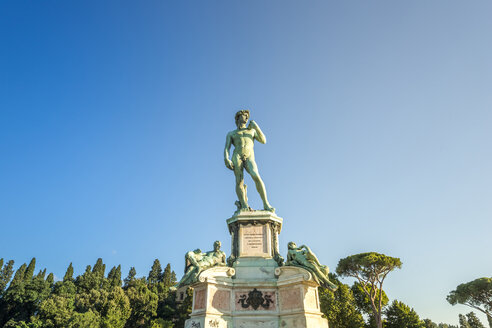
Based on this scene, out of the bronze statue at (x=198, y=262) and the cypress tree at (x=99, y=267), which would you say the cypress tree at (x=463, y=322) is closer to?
the bronze statue at (x=198, y=262)

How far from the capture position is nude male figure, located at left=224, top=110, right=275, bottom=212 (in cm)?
973

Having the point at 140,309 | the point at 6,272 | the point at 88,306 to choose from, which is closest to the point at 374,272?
the point at 140,309

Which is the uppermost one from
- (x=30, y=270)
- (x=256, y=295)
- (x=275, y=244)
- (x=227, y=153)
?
(x=30, y=270)

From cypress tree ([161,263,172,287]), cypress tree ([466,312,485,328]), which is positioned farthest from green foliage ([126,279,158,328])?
cypress tree ([466,312,485,328])

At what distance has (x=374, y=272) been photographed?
105 ft

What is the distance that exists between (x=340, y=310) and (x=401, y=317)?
7289mm

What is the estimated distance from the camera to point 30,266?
7300 cm

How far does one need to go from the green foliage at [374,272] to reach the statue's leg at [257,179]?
27010 mm

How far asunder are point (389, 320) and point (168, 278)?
51.4 m

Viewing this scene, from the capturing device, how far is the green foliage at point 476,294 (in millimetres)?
30031

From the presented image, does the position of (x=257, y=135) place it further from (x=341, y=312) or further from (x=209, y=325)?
(x=341, y=312)

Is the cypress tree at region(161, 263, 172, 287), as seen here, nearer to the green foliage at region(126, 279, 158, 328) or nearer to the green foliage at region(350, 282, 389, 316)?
the green foliage at region(126, 279, 158, 328)

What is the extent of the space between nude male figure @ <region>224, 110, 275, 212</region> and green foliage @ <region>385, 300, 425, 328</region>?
31292 millimetres

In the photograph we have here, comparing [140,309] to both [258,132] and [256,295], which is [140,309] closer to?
[258,132]
